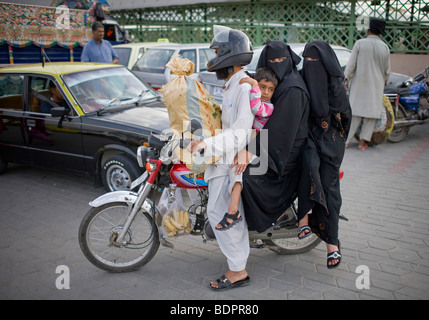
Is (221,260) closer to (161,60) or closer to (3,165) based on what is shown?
(3,165)

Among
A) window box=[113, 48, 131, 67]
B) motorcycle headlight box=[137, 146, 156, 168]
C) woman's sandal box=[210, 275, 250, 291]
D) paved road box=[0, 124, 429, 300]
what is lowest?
paved road box=[0, 124, 429, 300]

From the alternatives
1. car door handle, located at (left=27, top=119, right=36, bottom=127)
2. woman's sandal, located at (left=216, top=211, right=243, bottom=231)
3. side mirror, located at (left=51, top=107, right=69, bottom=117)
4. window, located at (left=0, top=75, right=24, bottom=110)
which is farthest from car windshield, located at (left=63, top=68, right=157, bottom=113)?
woman's sandal, located at (left=216, top=211, right=243, bottom=231)

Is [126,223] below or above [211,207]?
below

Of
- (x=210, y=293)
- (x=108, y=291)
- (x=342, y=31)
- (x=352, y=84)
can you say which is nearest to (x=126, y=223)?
(x=108, y=291)

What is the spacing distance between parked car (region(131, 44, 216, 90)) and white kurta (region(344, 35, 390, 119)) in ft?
11.5

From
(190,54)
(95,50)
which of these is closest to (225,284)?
(95,50)

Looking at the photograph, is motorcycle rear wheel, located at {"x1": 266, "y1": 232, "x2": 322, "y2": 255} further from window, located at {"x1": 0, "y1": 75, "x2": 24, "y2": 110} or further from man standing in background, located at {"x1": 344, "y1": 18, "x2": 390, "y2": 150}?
window, located at {"x1": 0, "y1": 75, "x2": 24, "y2": 110}

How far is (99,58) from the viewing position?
7844 millimetres

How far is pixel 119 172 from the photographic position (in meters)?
5.09

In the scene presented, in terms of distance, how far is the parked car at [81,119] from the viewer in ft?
16.7

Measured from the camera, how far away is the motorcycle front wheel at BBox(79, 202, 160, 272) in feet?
11.3

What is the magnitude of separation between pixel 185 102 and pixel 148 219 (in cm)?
110

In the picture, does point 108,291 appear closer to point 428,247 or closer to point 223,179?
point 223,179
